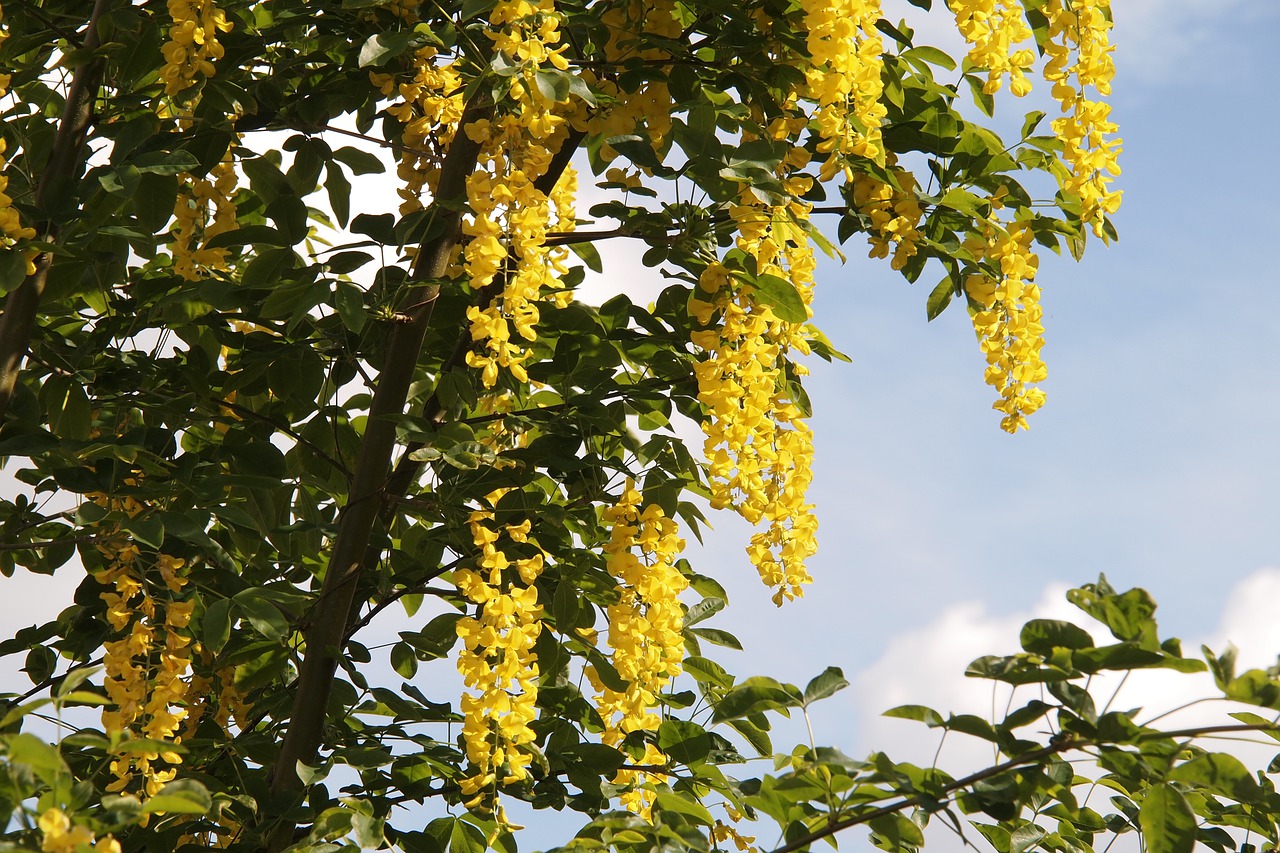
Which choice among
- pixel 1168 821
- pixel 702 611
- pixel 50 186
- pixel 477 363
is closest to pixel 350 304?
pixel 477 363

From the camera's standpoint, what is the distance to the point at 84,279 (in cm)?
266

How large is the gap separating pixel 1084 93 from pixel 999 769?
4.42 feet

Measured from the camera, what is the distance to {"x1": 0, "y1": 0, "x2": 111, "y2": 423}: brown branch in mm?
2496

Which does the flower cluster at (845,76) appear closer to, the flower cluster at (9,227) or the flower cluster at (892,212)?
the flower cluster at (892,212)

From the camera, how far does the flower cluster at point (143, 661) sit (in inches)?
85.9

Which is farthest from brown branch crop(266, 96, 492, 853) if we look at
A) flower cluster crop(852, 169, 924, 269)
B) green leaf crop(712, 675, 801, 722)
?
green leaf crop(712, 675, 801, 722)

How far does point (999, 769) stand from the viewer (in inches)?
64.4

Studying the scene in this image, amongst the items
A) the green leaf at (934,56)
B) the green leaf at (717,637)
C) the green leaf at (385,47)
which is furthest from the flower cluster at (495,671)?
the green leaf at (934,56)

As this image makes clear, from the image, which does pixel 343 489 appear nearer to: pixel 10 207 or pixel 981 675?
pixel 10 207

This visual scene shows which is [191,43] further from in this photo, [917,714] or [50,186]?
[917,714]

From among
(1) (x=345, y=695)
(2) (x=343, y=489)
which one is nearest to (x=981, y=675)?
(1) (x=345, y=695)

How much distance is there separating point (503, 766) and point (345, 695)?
656 millimetres

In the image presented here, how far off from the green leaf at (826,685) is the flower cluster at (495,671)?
445 millimetres

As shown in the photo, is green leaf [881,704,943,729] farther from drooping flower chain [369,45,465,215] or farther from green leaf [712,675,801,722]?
drooping flower chain [369,45,465,215]
